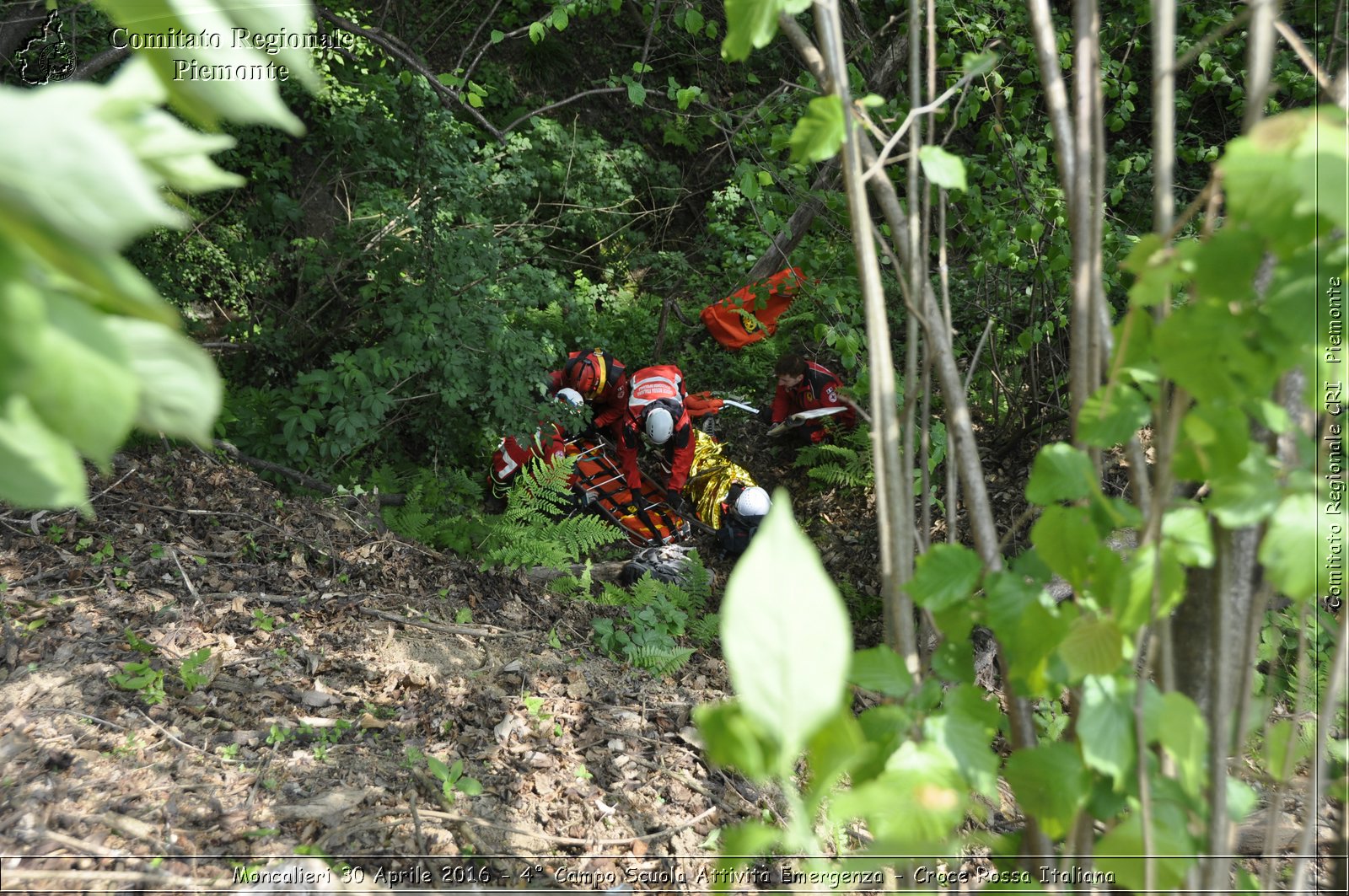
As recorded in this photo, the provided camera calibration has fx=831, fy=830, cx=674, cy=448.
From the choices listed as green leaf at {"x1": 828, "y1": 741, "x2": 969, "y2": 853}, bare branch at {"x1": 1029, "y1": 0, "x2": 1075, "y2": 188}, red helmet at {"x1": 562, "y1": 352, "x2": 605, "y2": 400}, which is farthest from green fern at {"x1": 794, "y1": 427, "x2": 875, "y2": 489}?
green leaf at {"x1": 828, "y1": 741, "x2": 969, "y2": 853}

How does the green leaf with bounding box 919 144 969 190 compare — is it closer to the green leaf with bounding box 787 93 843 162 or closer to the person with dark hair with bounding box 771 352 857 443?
the green leaf with bounding box 787 93 843 162

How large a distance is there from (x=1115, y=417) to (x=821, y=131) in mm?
536

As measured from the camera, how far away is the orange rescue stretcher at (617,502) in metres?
5.94

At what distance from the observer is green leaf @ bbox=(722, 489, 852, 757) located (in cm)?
48

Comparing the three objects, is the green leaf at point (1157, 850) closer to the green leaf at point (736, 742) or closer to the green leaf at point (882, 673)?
the green leaf at point (882, 673)

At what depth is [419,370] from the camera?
4.27 metres

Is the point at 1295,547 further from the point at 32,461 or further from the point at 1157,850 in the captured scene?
the point at 32,461

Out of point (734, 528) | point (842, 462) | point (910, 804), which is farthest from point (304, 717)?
point (842, 462)

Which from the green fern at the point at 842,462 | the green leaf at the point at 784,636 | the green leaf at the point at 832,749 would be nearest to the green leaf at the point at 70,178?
the green leaf at the point at 784,636

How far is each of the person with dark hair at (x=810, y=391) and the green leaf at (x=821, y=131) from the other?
18.2 ft

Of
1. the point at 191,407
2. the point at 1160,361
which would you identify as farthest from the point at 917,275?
the point at 191,407

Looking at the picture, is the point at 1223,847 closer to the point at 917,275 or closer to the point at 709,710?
the point at 709,710

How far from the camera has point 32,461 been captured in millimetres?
483

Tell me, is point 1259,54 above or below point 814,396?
above
